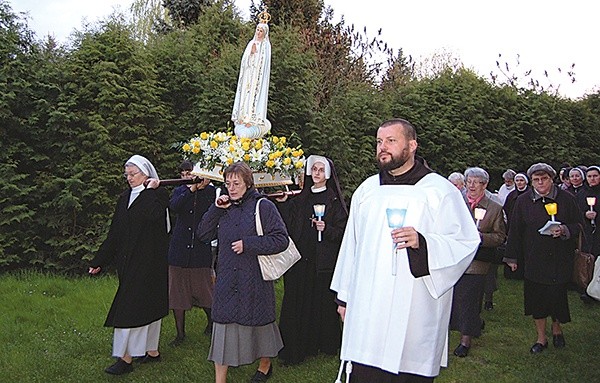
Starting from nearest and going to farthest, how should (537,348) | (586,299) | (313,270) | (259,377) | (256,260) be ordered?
(256,260) → (259,377) → (313,270) → (537,348) → (586,299)

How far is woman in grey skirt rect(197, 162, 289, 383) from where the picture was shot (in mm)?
5270

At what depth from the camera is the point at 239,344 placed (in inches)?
209

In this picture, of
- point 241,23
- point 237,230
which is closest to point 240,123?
point 237,230

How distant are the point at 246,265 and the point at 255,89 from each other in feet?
8.69

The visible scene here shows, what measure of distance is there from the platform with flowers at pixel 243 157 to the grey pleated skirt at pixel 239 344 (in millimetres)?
1612

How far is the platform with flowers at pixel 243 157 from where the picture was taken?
621cm

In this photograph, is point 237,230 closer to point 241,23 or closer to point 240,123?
point 240,123

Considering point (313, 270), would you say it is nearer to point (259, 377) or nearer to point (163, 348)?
point (259, 377)

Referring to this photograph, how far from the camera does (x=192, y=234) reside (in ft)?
23.3

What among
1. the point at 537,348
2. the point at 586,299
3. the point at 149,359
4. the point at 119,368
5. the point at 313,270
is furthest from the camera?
the point at 586,299

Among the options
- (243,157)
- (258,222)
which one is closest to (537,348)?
(258,222)

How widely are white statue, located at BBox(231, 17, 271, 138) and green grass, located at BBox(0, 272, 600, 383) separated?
264cm

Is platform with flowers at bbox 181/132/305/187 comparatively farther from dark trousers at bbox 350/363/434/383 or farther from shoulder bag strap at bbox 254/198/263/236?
dark trousers at bbox 350/363/434/383

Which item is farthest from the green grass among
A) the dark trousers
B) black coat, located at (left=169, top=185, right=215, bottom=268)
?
the dark trousers
